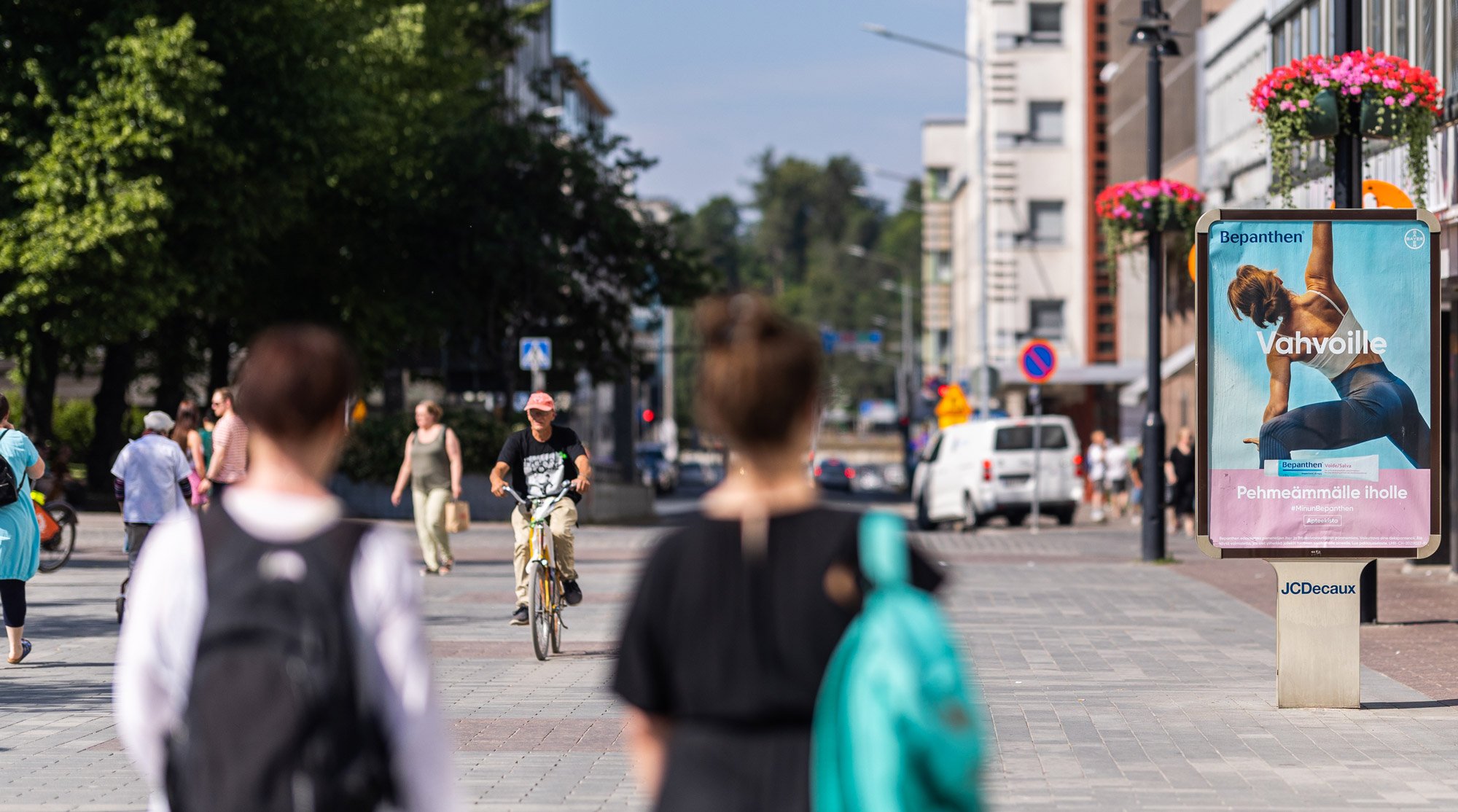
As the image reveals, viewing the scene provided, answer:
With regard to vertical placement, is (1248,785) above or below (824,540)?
below

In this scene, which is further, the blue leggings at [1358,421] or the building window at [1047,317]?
the building window at [1047,317]

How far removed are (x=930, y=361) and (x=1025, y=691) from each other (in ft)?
287

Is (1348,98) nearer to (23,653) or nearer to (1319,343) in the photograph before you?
(1319,343)

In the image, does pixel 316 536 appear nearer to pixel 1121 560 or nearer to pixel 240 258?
pixel 1121 560

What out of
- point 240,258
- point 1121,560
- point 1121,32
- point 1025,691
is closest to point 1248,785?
point 1025,691

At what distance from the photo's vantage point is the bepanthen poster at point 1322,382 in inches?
406

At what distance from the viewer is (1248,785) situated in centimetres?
779

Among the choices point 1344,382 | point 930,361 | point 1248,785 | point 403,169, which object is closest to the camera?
point 1248,785

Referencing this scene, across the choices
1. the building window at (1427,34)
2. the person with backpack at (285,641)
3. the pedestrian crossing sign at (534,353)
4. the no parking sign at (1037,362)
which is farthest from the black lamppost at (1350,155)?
the pedestrian crossing sign at (534,353)

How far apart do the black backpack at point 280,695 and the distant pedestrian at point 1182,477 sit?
2560 cm

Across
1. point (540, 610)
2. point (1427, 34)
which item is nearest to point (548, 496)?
point (540, 610)

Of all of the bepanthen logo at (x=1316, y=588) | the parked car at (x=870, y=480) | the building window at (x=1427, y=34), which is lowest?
the parked car at (x=870, y=480)

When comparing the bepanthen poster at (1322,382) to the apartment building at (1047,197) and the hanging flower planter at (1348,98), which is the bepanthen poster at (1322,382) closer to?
the hanging flower planter at (1348,98)

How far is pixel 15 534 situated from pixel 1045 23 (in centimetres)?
5756
